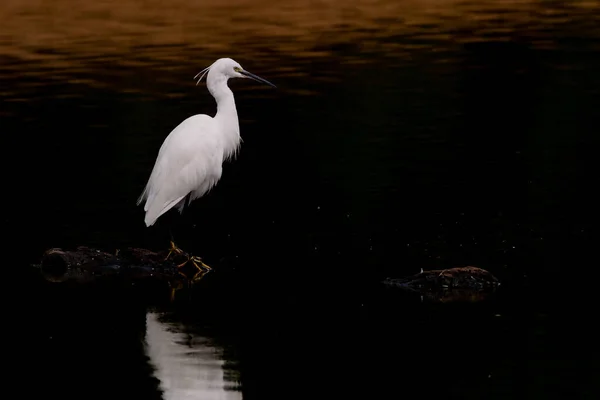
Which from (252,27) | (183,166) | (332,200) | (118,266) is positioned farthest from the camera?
(252,27)

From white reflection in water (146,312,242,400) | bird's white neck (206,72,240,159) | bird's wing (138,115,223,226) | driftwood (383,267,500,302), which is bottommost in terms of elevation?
white reflection in water (146,312,242,400)

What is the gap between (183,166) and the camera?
11.4 m

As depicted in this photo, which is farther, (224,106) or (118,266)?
(224,106)

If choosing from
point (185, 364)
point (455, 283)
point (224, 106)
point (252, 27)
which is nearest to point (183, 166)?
point (224, 106)

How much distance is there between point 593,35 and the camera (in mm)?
22078

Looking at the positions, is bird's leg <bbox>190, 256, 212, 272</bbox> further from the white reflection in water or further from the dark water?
the white reflection in water

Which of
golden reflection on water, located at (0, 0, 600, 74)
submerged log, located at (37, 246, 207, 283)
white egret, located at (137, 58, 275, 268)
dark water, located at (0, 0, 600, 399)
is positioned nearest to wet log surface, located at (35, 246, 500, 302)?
submerged log, located at (37, 246, 207, 283)

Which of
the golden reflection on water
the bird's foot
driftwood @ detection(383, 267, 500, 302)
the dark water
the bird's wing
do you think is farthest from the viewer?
the golden reflection on water

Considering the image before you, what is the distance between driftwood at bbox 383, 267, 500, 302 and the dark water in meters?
0.19

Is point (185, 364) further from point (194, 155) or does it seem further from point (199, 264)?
point (194, 155)

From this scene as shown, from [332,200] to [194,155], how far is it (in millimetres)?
1940

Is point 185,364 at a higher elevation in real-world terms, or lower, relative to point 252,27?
lower

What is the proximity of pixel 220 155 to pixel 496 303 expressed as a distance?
3.36 metres

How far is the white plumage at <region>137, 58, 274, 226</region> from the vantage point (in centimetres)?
1131
